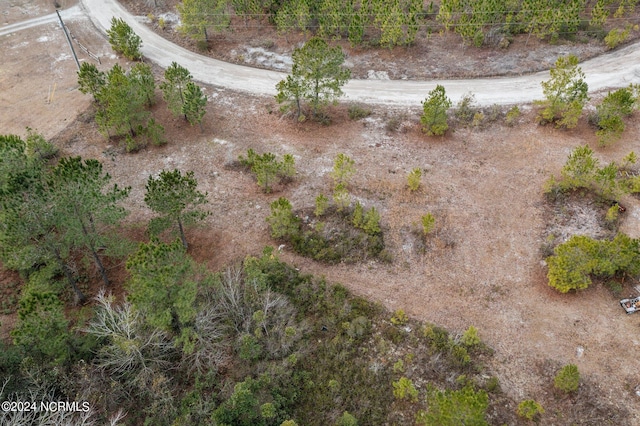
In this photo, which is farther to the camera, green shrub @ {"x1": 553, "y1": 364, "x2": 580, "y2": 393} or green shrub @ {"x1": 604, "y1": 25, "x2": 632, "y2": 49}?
green shrub @ {"x1": 604, "y1": 25, "x2": 632, "y2": 49}

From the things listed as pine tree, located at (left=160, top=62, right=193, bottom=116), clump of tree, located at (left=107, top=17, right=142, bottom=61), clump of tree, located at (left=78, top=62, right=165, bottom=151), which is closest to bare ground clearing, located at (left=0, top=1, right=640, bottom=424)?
clump of tree, located at (left=78, top=62, right=165, bottom=151)

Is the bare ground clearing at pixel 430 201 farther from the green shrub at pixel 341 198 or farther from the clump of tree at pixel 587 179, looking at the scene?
the green shrub at pixel 341 198

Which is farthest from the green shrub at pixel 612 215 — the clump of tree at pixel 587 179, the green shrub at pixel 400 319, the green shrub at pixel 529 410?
the green shrub at pixel 400 319

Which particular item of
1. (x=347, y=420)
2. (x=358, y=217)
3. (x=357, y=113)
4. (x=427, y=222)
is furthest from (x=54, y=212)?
(x=357, y=113)

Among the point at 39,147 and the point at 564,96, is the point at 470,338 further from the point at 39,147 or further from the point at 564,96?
the point at 39,147

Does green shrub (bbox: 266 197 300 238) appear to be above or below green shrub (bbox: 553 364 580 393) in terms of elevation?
above

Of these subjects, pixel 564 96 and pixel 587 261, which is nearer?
pixel 587 261

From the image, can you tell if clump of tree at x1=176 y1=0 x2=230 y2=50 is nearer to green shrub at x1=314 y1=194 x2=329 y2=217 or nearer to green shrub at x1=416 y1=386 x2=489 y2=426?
green shrub at x1=314 y1=194 x2=329 y2=217
